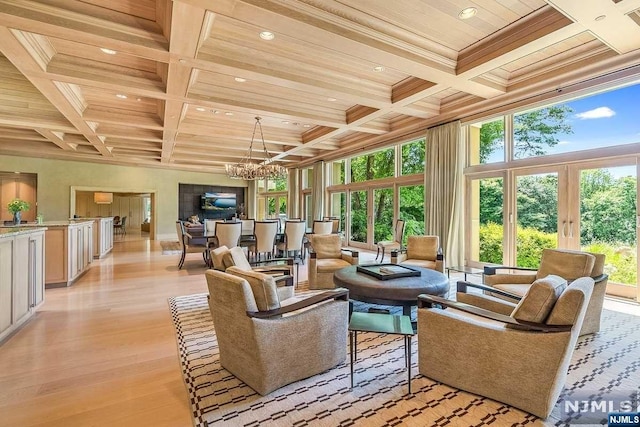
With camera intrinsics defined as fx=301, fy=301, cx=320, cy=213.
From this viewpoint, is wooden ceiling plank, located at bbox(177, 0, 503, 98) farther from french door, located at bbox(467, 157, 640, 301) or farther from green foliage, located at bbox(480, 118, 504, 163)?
french door, located at bbox(467, 157, 640, 301)

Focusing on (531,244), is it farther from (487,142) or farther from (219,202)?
(219,202)

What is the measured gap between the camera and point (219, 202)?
14016 mm

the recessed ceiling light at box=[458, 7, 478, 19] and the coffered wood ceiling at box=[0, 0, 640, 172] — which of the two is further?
the recessed ceiling light at box=[458, 7, 478, 19]

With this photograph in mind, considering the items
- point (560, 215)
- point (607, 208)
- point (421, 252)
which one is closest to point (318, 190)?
point (421, 252)

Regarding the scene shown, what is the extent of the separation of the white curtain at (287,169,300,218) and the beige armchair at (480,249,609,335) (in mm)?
9079

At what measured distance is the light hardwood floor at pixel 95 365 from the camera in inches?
73.8

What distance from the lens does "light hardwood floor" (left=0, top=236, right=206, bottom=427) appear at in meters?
1.88

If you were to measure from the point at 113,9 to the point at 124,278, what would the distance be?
168 inches

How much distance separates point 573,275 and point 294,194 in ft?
32.3

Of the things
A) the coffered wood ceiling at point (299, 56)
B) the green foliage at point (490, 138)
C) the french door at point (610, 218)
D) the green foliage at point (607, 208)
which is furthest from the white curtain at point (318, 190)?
the green foliage at point (607, 208)

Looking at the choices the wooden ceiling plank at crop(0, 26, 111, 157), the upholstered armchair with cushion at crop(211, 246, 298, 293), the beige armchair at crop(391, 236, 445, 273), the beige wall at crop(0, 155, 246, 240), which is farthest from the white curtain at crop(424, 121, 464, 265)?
the beige wall at crop(0, 155, 246, 240)

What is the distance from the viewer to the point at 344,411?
6.20 feet

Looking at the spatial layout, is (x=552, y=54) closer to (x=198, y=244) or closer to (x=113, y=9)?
(x=113, y=9)

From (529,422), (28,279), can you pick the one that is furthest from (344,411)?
(28,279)
